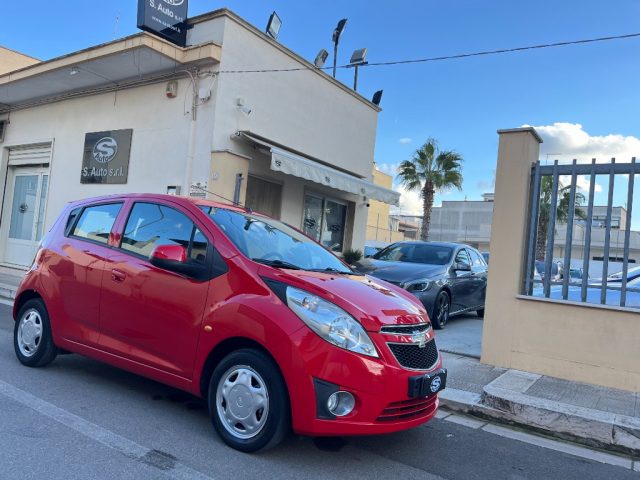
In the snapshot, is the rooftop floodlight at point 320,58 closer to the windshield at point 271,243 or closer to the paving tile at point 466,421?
the windshield at point 271,243

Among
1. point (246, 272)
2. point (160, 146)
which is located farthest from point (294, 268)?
point (160, 146)

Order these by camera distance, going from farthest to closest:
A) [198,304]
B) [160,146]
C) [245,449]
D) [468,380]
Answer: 1. [160,146]
2. [468,380]
3. [198,304]
4. [245,449]

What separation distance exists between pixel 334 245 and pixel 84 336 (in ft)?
31.2

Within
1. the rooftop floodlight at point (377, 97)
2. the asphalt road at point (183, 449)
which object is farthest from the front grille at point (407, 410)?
the rooftop floodlight at point (377, 97)

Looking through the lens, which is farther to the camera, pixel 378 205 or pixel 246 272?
pixel 378 205

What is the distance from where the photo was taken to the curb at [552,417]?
416 cm

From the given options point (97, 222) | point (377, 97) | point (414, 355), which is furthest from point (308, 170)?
point (414, 355)

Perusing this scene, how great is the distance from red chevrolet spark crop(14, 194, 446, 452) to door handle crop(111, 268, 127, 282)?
0.01m

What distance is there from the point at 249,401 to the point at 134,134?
906 centimetres

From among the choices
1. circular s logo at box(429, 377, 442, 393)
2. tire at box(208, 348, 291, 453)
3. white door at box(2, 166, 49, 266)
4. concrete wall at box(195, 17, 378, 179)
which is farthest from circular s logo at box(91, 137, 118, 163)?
circular s logo at box(429, 377, 442, 393)

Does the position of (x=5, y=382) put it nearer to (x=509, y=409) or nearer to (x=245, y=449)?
(x=245, y=449)

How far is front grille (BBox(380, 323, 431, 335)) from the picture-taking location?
3408 millimetres

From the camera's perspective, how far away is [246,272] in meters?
3.62

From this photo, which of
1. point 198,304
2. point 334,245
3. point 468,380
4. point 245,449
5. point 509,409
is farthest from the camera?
point 334,245
